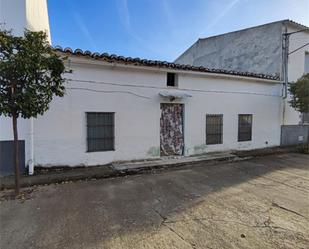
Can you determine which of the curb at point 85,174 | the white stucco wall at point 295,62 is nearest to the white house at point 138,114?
the curb at point 85,174

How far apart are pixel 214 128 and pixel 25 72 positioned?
23.3 feet

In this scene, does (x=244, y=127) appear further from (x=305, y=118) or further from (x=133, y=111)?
(x=133, y=111)

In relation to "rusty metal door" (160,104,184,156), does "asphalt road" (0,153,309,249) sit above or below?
below

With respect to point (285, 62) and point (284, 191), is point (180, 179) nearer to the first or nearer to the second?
point (284, 191)

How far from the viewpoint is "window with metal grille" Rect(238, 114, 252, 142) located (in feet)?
32.9

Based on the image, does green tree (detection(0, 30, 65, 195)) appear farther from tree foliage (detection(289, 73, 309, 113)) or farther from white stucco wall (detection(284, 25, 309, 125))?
white stucco wall (detection(284, 25, 309, 125))

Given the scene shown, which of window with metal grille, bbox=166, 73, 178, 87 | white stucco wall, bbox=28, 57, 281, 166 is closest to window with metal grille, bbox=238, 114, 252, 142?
white stucco wall, bbox=28, 57, 281, 166

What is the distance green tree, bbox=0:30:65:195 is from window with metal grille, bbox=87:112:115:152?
8.20 feet

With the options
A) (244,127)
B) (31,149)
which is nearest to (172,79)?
(244,127)

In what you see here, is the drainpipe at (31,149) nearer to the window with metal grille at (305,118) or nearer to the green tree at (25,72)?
the green tree at (25,72)

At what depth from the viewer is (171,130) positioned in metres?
8.39

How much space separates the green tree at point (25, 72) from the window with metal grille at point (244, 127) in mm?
7989

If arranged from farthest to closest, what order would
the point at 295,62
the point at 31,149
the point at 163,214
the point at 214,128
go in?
the point at 295,62 < the point at 214,128 < the point at 31,149 < the point at 163,214

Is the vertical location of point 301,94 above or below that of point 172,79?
below
